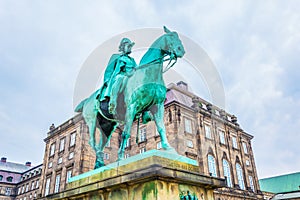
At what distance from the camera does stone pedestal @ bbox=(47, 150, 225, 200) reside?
3.37 m

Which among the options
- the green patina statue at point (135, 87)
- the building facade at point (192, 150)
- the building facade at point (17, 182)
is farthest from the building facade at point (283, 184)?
the green patina statue at point (135, 87)

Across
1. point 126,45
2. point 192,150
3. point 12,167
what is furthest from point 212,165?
point 12,167

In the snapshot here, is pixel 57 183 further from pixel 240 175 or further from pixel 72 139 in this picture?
pixel 240 175

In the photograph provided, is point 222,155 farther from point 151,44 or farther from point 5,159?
point 5,159

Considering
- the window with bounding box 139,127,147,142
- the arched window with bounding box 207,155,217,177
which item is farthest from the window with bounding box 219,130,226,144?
the window with bounding box 139,127,147,142

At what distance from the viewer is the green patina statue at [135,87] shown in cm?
443

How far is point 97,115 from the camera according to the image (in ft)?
18.1

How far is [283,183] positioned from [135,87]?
5480 centimetres

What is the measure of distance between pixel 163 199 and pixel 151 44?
2.74 m

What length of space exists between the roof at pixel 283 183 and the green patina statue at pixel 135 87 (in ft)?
170

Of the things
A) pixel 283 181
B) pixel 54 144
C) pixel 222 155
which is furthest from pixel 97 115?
pixel 283 181

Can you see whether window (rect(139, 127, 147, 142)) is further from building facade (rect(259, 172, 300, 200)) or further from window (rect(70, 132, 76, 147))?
building facade (rect(259, 172, 300, 200))

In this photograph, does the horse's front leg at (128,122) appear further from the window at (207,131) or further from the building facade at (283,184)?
the building facade at (283,184)

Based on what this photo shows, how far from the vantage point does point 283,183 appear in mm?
49188
